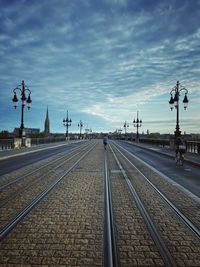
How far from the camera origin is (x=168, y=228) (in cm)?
429

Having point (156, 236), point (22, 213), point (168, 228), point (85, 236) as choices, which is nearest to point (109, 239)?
point (85, 236)

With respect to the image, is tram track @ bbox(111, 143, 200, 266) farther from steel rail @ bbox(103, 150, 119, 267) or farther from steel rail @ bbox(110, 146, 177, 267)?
steel rail @ bbox(103, 150, 119, 267)

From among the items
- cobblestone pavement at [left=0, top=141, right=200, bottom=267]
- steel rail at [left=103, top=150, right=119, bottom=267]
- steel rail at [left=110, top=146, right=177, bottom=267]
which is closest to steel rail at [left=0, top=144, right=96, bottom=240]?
cobblestone pavement at [left=0, top=141, right=200, bottom=267]

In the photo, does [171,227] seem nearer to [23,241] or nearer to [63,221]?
[63,221]

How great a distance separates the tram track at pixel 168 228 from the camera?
331 cm

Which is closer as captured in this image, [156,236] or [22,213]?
[156,236]

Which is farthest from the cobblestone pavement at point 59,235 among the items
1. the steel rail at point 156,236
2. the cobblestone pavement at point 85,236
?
the steel rail at point 156,236

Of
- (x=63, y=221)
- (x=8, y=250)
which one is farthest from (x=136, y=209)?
(x=8, y=250)

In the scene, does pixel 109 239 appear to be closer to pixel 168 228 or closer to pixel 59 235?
pixel 59 235

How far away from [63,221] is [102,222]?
78cm

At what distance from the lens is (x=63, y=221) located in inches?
181

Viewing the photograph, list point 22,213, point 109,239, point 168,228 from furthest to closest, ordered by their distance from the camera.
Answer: point 22,213, point 168,228, point 109,239

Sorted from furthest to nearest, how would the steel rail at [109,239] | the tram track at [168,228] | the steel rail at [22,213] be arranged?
1. the steel rail at [22,213]
2. the tram track at [168,228]
3. the steel rail at [109,239]

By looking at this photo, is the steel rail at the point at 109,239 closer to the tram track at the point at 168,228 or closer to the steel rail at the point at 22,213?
the tram track at the point at 168,228
